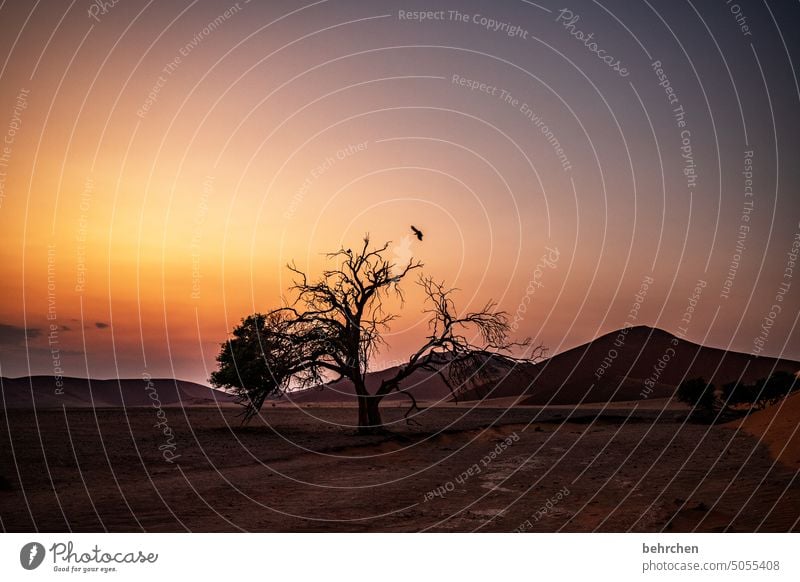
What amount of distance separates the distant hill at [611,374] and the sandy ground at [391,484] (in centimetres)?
6165

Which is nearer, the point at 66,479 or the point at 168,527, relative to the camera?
the point at 168,527

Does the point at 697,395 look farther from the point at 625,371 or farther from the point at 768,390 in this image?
the point at 625,371

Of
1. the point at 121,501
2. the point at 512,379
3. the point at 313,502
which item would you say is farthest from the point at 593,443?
the point at 512,379

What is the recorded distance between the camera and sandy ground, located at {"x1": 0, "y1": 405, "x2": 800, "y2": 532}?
13094 mm

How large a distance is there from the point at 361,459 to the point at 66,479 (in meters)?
9.71

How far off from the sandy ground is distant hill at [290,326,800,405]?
61.7 m

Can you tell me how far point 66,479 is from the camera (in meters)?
17.6

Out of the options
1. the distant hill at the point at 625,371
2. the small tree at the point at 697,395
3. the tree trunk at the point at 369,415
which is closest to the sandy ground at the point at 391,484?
the tree trunk at the point at 369,415

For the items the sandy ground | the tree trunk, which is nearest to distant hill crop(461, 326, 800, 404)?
the tree trunk

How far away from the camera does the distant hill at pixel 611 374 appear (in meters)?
101

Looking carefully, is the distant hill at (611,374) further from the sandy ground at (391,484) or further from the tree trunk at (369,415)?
the sandy ground at (391,484)

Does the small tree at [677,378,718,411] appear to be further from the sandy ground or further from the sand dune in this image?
the sandy ground

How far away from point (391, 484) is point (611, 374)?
107184 millimetres
